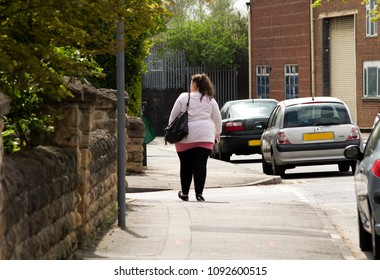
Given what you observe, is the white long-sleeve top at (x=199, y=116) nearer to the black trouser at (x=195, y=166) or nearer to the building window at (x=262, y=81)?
the black trouser at (x=195, y=166)

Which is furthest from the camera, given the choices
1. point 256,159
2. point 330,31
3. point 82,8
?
point 330,31

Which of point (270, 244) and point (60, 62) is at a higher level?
point (60, 62)

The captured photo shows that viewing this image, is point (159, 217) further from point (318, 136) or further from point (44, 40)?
point (318, 136)

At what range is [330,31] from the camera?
50.0 meters

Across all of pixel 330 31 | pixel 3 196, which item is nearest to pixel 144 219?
pixel 3 196

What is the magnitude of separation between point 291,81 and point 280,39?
83.8 inches

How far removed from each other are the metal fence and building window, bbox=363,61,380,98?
10.4 m

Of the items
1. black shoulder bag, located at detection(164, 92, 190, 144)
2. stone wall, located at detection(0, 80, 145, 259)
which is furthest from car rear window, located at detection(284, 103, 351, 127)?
stone wall, located at detection(0, 80, 145, 259)

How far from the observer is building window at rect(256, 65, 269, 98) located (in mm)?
56188

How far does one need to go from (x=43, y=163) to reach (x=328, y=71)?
42956 mm

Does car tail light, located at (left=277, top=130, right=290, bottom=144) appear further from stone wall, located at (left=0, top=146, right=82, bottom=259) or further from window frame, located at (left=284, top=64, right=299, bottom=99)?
window frame, located at (left=284, top=64, right=299, bottom=99)

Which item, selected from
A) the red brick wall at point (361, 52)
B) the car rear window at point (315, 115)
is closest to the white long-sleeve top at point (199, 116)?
the car rear window at point (315, 115)

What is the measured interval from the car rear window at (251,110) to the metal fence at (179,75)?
2676 cm

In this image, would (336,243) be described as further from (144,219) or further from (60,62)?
(60,62)
